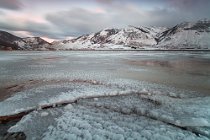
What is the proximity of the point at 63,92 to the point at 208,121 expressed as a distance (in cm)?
696

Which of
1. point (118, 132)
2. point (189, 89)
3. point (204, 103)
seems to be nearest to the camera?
point (118, 132)

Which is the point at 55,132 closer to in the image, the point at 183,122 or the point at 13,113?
the point at 13,113

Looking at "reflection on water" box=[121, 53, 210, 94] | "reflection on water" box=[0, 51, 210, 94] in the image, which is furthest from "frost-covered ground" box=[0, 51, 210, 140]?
"reflection on water" box=[0, 51, 210, 94]

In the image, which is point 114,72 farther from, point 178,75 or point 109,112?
point 109,112

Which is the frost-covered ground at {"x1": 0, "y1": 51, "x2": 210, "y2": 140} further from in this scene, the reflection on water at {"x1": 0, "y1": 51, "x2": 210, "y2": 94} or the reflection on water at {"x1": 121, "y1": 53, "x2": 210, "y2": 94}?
the reflection on water at {"x1": 0, "y1": 51, "x2": 210, "y2": 94}

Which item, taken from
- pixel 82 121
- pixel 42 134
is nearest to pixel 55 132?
pixel 42 134

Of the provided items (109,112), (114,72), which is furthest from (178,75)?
(109,112)

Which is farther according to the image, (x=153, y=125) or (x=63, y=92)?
(x=63, y=92)

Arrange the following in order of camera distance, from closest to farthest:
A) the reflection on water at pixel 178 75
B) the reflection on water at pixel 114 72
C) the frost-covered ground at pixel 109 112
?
the frost-covered ground at pixel 109 112 → the reflection on water at pixel 178 75 → the reflection on water at pixel 114 72

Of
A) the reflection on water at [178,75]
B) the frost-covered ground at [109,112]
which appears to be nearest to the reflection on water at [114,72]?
the reflection on water at [178,75]

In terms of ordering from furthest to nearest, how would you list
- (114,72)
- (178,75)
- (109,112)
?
(114,72), (178,75), (109,112)

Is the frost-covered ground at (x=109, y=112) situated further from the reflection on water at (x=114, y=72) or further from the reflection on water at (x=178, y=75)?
the reflection on water at (x=114, y=72)

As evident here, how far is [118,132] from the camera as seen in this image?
6125 millimetres

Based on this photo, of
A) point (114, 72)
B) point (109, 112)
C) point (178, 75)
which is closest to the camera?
point (109, 112)
